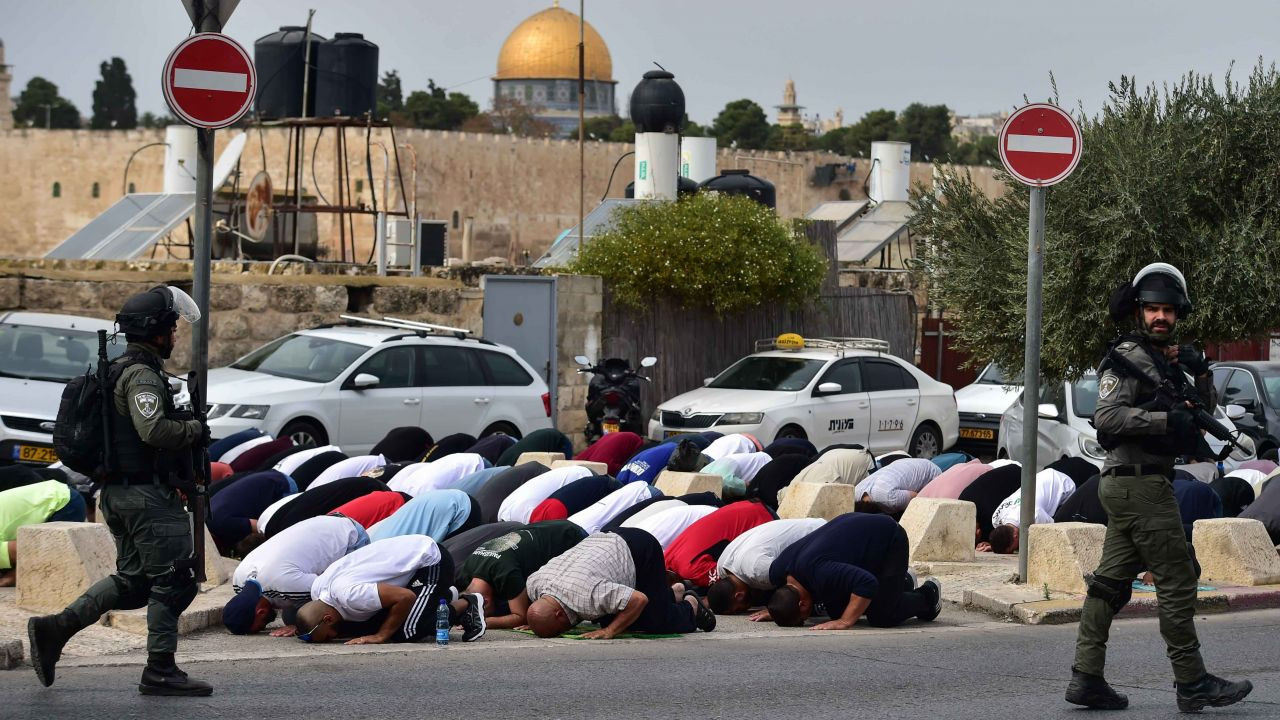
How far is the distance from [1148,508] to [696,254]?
15.1m

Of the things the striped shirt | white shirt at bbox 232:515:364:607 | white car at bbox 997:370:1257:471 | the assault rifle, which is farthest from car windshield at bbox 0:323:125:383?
the assault rifle

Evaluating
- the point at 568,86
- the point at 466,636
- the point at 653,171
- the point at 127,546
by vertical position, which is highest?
the point at 568,86

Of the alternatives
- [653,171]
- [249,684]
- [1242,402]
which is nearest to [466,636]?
[249,684]

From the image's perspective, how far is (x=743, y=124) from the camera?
100 meters

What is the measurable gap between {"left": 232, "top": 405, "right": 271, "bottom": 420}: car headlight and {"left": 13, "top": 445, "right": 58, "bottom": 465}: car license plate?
6.54ft

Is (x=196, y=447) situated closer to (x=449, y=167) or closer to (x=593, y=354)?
(x=593, y=354)

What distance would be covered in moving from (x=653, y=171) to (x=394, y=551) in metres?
19.5

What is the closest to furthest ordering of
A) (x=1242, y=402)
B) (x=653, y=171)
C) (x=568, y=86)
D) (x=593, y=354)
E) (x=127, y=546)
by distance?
(x=127, y=546)
(x=1242, y=402)
(x=593, y=354)
(x=653, y=171)
(x=568, y=86)

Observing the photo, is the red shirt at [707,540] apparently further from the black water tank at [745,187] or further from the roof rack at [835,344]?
the black water tank at [745,187]

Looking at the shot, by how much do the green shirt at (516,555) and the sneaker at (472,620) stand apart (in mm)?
220

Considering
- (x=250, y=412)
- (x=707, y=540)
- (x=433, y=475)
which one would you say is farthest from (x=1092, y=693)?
(x=250, y=412)

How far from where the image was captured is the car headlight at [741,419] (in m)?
18.2

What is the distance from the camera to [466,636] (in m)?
8.38

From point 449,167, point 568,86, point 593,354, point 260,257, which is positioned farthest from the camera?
point 568,86
